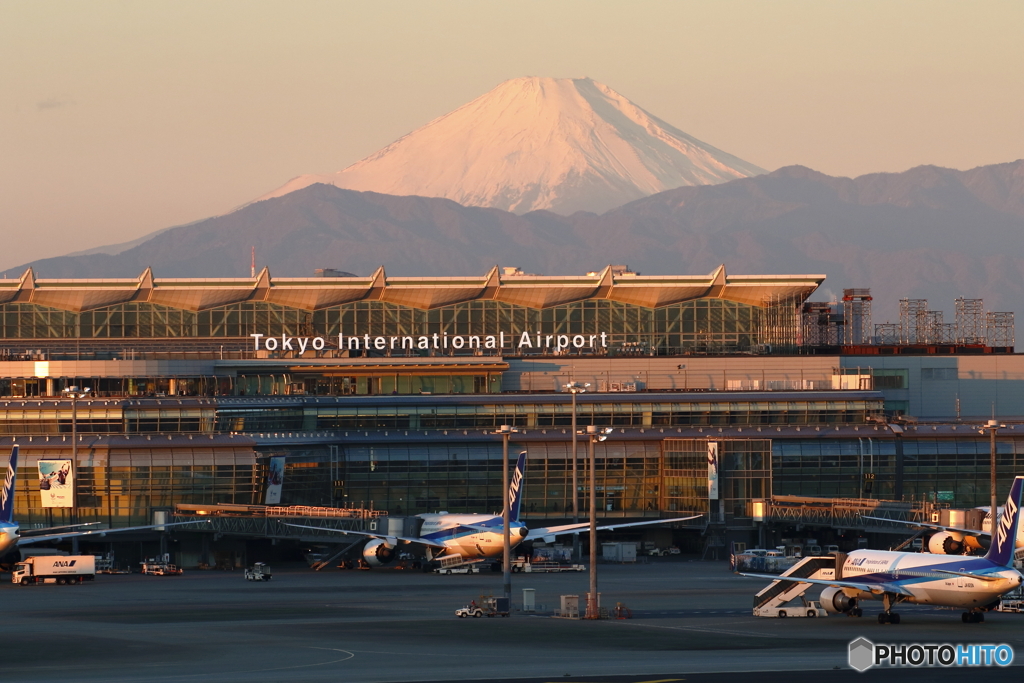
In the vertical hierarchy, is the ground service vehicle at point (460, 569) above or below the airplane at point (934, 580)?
below

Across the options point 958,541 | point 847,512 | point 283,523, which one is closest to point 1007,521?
point 958,541

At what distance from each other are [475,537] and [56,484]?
125 ft

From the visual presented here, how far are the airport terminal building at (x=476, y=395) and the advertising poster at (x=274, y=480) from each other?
2.29 feet

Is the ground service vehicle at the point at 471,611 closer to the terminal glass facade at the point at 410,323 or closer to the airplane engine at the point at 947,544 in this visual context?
the airplane engine at the point at 947,544

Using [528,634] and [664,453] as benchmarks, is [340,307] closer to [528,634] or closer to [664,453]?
[664,453]

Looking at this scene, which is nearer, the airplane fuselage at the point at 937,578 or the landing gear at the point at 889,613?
the airplane fuselage at the point at 937,578

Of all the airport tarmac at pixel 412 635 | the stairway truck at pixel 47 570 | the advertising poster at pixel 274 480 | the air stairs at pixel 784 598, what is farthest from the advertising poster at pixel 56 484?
the air stairs at pixel 784 598

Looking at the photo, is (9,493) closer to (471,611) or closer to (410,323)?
(471,611)

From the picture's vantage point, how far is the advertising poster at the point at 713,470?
163250 mm

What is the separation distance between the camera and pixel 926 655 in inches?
2776

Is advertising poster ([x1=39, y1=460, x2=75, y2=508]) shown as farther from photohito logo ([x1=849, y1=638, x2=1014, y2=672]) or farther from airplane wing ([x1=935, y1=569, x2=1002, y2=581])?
photohito logo ([x1=849, y1=638, x2=1014, y2=672])

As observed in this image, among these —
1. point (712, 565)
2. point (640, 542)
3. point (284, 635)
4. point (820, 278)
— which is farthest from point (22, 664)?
point (820, 278)

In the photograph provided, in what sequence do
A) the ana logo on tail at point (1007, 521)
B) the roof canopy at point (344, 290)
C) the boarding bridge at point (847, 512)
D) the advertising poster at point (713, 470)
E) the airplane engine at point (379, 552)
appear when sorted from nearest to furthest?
the ana logo on tail at point (1007, 521) → the airplane engine at point (379, 552) → the boarding bridge at point (847, 512) → the advertising poster at point (713, 470) → the roof canopy at point (344, 290)

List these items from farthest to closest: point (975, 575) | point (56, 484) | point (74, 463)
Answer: point (56, 484)
point (74, 463)
point (975, 575)
